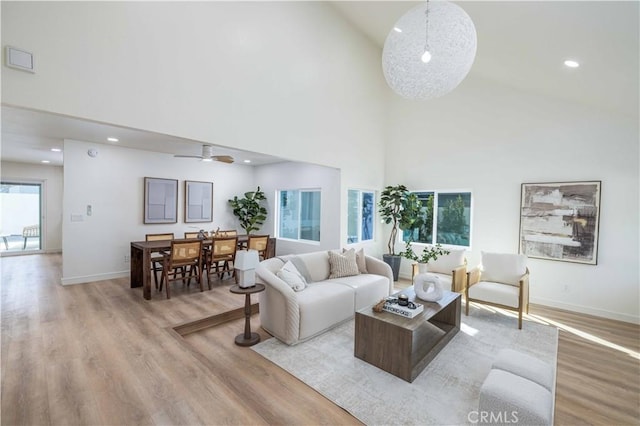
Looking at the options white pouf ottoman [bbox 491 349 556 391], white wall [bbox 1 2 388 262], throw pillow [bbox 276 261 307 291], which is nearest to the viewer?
white pouf ottoman [bbox 491 349 556 391]

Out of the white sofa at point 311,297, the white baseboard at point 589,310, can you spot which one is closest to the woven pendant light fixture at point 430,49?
the white sofa at point 311,297

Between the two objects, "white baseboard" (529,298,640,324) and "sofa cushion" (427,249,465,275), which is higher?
"sofa cushion" (427,249,465,275)

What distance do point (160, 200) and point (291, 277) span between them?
4.18m

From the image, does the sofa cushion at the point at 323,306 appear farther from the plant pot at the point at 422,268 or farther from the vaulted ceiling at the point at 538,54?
the vaulted ceiling at the point at 538,54

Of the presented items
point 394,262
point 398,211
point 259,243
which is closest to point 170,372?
point 259,243

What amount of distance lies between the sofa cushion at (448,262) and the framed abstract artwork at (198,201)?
17.2 feet

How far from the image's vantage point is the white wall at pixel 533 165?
12.7 feet

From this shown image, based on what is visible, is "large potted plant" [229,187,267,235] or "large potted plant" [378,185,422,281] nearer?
"large potted plant" [378,185,422,281]

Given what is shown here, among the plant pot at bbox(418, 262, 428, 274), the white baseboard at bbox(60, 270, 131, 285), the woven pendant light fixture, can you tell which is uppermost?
the woven pendant light fixture

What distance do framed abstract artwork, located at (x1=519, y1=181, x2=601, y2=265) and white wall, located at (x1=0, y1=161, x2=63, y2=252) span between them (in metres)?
11.7

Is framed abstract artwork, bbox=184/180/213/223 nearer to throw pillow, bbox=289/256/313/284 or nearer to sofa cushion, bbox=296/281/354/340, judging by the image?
throw pillow, bbox=289/256/313/284

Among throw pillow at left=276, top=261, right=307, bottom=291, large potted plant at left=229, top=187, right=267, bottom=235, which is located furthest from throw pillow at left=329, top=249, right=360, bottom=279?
large potted plant at left=229, top=187, right=267, bottom=235

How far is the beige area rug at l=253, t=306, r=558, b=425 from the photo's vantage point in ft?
6.98

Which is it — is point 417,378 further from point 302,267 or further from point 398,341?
point 302,267
